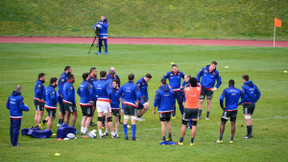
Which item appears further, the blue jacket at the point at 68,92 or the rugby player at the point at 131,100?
the blue jacket at the point at 68,92

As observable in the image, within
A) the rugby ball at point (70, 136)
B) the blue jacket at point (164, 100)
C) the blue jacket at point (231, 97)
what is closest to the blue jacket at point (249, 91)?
the blue jacket at point (231, 97)

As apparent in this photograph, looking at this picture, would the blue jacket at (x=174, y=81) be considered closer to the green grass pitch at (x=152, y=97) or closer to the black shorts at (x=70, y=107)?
the green grass pitch at (x=152, y=97)

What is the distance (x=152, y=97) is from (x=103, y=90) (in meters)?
7.22

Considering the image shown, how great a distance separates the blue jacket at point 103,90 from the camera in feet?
45.1

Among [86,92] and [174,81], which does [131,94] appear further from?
[174,81]

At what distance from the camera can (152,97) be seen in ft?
68.2

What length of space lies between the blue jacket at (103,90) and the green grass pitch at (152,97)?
1355mm

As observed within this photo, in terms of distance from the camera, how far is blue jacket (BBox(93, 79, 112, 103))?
45.1 feet

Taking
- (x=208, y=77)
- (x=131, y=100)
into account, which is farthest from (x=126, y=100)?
(x=208, y=77)

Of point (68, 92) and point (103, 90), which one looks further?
point (68, 92)

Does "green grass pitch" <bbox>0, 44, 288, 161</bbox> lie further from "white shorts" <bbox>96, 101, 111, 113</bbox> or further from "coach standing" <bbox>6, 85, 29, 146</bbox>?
"white shorts" <bbox>96, 101, 111, 113</bbox>

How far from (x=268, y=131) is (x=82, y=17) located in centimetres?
4471

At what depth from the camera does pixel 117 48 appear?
40406 millimetres

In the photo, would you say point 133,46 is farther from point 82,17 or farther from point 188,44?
point 82,17
